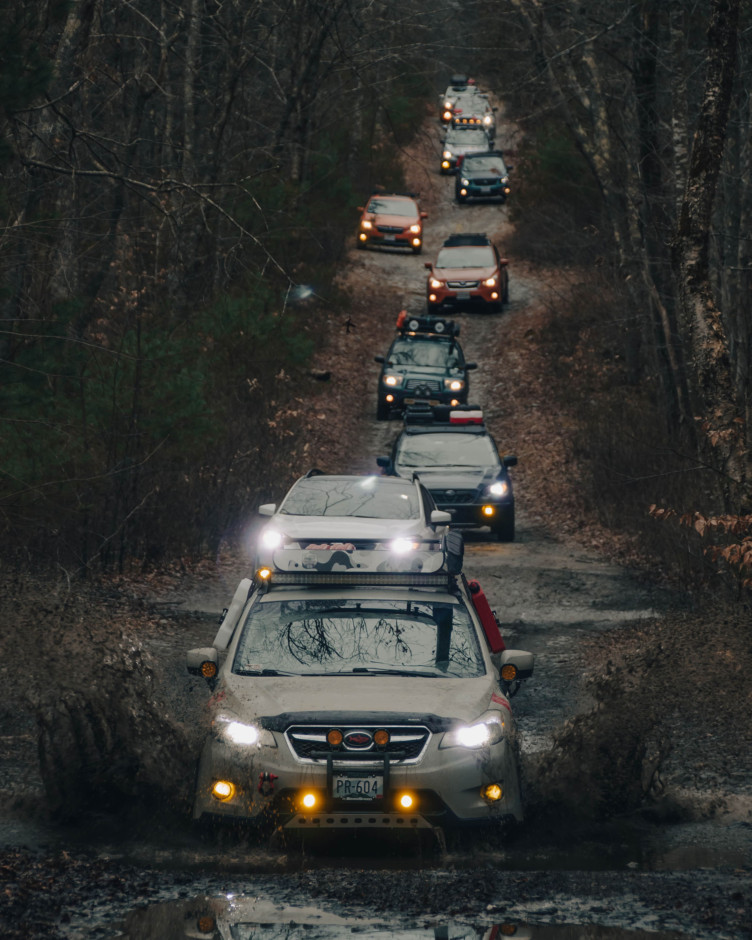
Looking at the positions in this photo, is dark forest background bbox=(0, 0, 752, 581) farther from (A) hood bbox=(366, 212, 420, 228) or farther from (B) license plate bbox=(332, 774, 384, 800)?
(A) hood bbox=(366, 212, 420, 228)

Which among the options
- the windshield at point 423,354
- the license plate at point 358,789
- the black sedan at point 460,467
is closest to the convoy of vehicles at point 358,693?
the license plate at point 358,789

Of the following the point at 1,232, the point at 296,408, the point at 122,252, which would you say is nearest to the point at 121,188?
the point at 122,252

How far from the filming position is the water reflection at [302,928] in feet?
18.3

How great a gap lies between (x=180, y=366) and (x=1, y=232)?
5407 millimetres

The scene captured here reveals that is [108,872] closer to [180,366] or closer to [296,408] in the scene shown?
[180,366]

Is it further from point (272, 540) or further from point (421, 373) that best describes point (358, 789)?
point (421, 373)

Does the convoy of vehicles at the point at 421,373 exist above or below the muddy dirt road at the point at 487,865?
above

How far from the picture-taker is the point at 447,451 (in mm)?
20391

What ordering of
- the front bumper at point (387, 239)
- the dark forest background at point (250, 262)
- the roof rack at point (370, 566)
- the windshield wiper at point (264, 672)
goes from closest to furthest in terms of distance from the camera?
the windshield wiper at point (264, 672) < the roof rack at point (370, 566) < the dark forest background at point (250, 262) < the front bumper at point (387, 239)

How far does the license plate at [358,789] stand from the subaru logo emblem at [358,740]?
0.65ft

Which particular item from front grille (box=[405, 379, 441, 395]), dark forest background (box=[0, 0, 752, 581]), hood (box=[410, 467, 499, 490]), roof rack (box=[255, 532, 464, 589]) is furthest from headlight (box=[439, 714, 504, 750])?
front grille (box=[405, 379, 441, 395])

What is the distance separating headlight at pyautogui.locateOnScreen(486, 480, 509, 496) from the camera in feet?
63.1

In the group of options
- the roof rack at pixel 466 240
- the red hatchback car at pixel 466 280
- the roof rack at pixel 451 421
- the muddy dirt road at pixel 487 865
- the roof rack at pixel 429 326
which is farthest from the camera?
the roof rack at pixel 466 240

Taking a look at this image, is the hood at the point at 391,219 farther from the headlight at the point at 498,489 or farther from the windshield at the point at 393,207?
the headlight at the point at 498,489
